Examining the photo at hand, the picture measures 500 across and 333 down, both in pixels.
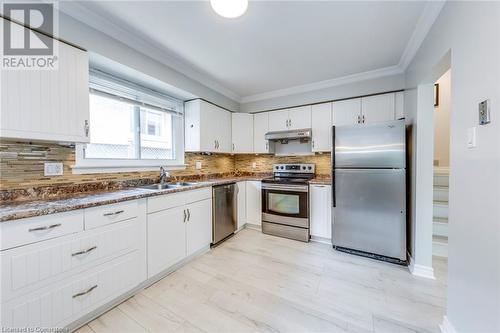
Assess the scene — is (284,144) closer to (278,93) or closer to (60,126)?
(278,93)

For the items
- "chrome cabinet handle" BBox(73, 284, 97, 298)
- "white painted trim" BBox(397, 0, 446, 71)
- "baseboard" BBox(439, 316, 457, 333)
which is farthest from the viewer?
"white painted trim" BBox(397, 0, 446, 71)

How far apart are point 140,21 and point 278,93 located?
2359 mm

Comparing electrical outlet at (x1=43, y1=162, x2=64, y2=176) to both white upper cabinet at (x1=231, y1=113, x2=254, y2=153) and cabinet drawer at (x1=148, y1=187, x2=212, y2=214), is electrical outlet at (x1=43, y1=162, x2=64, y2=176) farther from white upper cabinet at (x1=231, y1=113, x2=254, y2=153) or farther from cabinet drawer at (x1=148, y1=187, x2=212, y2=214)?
white upper cabinet at (x1=231, y1=113, x2=254, y2=153)

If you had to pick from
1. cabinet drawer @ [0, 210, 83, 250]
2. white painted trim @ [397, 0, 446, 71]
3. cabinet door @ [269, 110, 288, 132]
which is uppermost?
white painted trim @ [397, 0, 446, 71]

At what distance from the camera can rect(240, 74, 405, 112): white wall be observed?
108 inches

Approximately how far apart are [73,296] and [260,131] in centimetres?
323

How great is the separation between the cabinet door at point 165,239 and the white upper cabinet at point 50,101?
39.4 inches

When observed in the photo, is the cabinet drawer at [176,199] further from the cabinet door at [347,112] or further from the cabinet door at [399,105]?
the cabinet door at [399,105]

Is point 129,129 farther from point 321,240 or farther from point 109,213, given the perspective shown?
point 321,240

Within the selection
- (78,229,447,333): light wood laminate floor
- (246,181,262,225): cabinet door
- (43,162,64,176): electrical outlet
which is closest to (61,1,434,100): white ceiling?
(43,162,64,176): electrical outlet

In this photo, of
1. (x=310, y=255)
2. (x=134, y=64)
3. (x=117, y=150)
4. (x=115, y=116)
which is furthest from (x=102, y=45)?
(x=310, y=255)

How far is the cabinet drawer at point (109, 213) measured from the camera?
1.49 m

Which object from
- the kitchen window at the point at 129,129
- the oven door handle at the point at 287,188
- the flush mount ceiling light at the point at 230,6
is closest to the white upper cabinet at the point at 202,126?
the kitchen window at the point at 129,129

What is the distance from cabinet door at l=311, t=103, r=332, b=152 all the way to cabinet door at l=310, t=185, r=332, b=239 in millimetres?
698
